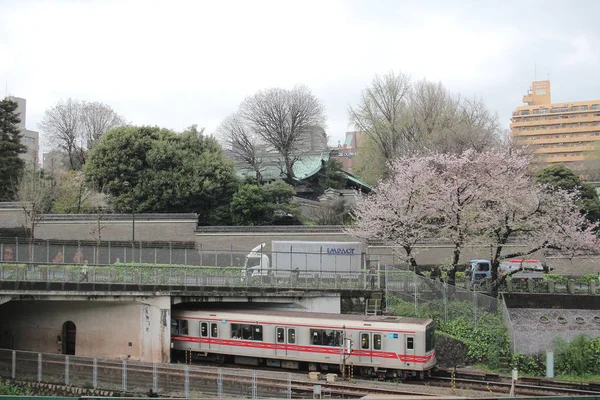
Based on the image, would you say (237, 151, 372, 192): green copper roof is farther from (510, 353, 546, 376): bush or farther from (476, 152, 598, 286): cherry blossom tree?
(510, 353, 546, 376): bush

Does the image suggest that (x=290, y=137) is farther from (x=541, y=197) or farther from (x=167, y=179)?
(x=541, y=197)

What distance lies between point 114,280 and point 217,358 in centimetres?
582

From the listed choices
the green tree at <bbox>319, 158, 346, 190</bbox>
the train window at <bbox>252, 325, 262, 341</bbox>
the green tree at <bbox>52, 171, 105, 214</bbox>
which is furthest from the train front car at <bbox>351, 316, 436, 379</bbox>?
the green tree at <bbox>319, 158, 346, 190</bbox>

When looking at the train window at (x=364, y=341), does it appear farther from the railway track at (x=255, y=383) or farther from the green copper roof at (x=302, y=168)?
the green copper roof at (x=302, y=168)

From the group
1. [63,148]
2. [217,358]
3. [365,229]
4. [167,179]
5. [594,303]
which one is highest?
[63,148]

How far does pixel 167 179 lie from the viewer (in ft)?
168

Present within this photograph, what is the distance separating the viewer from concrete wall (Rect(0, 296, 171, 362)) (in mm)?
29125

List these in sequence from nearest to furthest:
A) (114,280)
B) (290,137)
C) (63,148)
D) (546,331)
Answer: (114,280)
(546,331)
(290,137)
(63,148)

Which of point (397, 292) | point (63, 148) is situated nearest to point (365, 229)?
point (397, 292)

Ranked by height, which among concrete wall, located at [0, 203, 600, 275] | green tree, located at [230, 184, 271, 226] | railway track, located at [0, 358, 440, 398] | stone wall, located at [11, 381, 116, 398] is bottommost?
stone wall, located at [11, 381, 116, 398]

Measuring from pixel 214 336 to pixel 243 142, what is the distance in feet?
138

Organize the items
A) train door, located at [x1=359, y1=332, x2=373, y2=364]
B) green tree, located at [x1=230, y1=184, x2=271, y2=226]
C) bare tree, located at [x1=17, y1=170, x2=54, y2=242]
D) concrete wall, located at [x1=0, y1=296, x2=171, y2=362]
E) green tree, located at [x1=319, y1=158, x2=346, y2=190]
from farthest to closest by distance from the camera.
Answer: green tree, located at [x1=319, y1=158, x2=346, y2=190] < green tree, located at [x1=230, y1=184, x2=271, y2=226] < bare tree, located at [x1=17, y1=170, x2=54, y2=242] < concrete wall, located at [x1=0, y1=296, x2=171, y2=362] < train door, located at [x1=359, y1=332, x2=373, y2=364]

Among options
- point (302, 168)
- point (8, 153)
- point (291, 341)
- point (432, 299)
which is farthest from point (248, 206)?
point (291, 341)

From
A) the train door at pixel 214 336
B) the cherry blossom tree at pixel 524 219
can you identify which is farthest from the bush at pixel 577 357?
the train door at pixel 214 336
